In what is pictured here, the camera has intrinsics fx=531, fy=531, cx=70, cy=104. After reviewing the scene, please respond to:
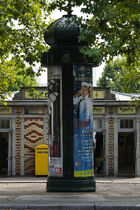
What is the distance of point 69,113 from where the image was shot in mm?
13375

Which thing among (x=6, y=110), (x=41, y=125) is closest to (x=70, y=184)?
(x=41, y=125)

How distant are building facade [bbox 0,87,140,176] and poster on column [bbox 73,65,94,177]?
868 cm

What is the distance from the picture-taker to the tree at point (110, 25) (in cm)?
1082

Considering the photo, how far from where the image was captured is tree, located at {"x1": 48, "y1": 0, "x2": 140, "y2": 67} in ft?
35.5

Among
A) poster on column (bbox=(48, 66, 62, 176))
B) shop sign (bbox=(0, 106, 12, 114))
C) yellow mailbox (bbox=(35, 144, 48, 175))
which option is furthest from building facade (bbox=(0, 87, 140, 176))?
poster on column (bbox=(48, 66, 62, 176))

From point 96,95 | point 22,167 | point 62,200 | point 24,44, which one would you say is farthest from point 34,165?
point 62,200

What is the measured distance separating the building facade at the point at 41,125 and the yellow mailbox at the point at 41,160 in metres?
0.70

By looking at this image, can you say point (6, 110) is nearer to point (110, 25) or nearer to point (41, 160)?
point (41, 160)

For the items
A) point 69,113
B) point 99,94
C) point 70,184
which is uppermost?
point 99,94

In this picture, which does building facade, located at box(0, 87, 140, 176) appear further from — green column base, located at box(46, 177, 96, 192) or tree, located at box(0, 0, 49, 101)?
green column base, located at box(46, 177, 96, 192)

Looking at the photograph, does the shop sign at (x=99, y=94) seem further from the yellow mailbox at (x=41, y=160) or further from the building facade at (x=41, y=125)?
the yellow mailbox at (x=41, y=160)

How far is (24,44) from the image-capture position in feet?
59.8

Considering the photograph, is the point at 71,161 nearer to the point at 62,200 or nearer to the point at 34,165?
the point at 62,200

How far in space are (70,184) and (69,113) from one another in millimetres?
1778
